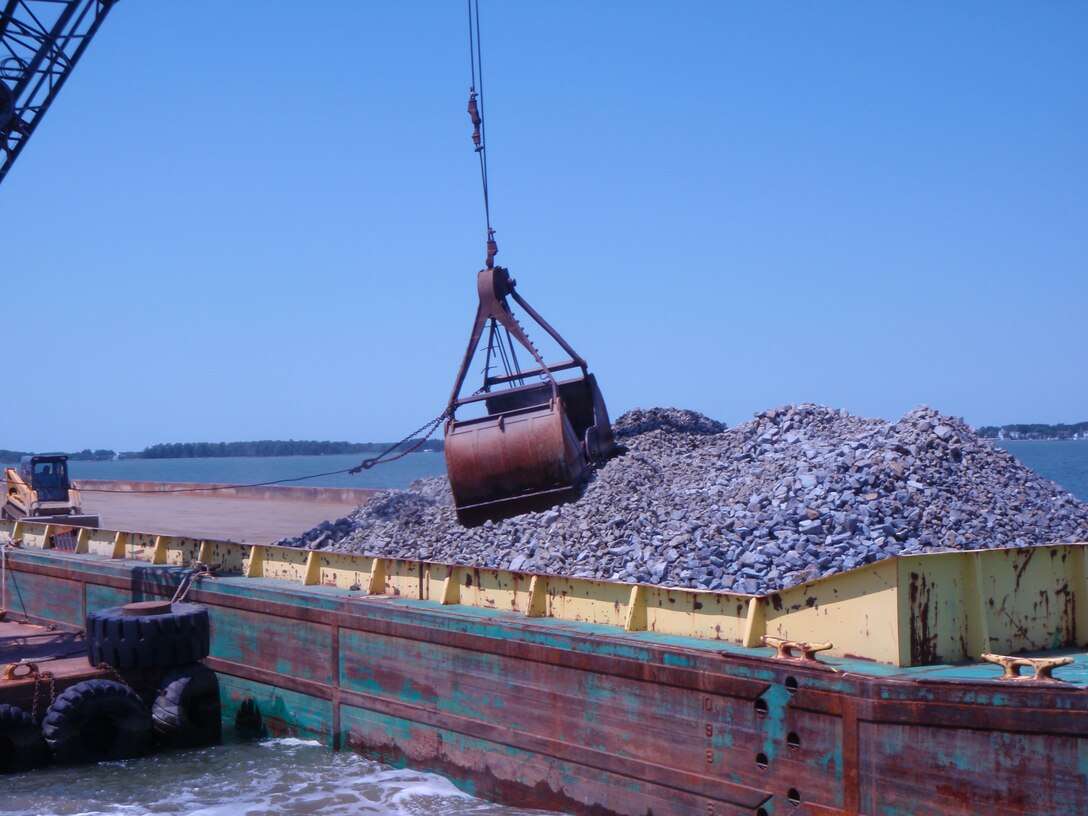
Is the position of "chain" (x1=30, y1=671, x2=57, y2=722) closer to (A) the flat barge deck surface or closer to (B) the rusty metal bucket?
(B) the rusty metal bucket

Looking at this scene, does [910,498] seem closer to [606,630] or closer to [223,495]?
[606,630]

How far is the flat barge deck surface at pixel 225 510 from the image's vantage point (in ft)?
83.0

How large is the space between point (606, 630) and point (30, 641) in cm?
871

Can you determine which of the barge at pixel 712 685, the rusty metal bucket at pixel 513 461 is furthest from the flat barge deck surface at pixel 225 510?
the barge at pixel 712 685

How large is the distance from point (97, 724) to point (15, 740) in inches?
27.6

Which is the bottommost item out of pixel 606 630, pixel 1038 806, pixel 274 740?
pixel 274 740

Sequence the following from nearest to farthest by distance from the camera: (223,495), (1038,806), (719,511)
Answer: (1038,806) < (719,511) < (223,495)

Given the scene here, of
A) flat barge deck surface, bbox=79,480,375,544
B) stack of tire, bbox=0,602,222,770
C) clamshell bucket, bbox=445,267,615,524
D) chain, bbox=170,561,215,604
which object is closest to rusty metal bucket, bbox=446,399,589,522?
clamshell bucket, bbox=445,267,615,524

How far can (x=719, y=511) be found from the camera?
10062mm

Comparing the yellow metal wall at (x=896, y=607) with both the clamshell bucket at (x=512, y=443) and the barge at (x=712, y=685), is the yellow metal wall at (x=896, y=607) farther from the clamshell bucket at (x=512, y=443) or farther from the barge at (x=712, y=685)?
the clamshell bucket at (x=512, y=443)

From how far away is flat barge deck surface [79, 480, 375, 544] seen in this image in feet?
83.0

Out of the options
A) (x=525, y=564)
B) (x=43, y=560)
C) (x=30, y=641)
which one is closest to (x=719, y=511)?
(x=525, y=564)

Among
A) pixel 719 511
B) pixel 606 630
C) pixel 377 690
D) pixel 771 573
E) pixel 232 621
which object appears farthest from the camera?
pixel 232 621

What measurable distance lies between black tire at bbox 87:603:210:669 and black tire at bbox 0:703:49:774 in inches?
37.5
